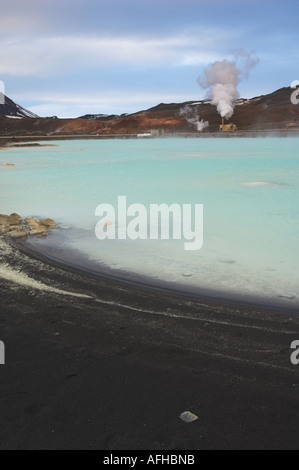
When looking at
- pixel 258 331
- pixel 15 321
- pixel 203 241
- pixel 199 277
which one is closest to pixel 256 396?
pixel 258 331

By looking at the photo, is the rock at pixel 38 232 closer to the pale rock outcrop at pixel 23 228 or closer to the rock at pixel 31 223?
the pale rock outcrop at pixel 23 228

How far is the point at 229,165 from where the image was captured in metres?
22.6

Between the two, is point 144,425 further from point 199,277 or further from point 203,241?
point 203,241

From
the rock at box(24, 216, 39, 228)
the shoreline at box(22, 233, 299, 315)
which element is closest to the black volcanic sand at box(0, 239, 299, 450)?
the shoreline at box(22, 233, 299, 315)

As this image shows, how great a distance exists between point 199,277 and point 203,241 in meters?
1.91

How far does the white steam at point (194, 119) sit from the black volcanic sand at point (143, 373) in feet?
287

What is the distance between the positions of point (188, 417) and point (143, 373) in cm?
57

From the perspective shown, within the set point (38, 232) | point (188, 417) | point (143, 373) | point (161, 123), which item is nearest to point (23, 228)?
point (38, 232)

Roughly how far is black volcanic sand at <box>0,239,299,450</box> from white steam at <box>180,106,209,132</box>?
87526mm

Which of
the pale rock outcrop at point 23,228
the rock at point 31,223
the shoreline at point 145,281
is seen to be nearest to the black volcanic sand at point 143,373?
the shoreline at point 145,281

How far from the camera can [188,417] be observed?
2559 millimetres

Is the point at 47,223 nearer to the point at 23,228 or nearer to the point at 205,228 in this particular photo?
the point at 23,228

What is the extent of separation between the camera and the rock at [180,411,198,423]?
2.53m

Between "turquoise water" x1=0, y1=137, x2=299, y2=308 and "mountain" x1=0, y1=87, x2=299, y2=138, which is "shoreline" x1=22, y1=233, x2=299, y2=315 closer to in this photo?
"turquoise water" x1=0, y1=137, x2=299, y2=308
